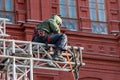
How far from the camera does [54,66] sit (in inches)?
704

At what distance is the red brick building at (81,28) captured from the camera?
2281cm

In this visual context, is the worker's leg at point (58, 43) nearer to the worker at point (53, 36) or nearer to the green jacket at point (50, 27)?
the worker at point (53, 36)

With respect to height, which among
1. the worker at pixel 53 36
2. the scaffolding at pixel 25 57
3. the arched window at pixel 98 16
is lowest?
the scaffolding at pixel 25 57

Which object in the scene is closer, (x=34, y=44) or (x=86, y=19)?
(x=34, y=44)

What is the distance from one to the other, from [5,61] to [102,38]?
7.03 m

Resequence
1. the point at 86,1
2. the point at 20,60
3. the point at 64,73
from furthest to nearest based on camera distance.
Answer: the point at 86,1, the point at 64,73, the point at 20,60

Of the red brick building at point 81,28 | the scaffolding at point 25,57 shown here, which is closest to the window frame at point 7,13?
the red brick building at point 81,28

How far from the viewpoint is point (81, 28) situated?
78.2ft

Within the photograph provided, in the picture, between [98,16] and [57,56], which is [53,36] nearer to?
[57,56]

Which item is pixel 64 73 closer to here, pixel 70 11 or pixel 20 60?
pixel 70 11

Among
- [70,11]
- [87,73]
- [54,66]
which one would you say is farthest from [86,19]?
[54,66]

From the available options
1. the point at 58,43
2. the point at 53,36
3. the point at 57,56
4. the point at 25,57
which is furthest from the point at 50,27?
the point at 25,57

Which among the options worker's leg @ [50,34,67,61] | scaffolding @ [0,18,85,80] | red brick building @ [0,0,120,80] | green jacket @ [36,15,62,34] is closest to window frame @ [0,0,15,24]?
red brick building @ [0,0,120,80]

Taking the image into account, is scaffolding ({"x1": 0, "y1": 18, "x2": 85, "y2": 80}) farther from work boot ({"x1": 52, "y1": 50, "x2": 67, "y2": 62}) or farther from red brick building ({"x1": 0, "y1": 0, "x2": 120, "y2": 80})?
red brick building ({"x1": 0, "y1": 0, "x2": 120, "y2": 80})
